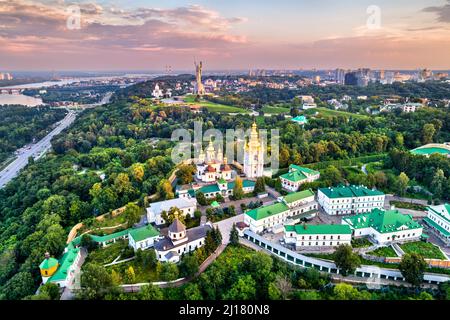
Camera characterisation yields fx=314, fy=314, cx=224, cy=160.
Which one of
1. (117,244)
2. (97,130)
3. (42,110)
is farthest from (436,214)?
(42,110)

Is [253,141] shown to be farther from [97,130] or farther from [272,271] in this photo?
[97,130]

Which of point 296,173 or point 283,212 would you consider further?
point 296,173

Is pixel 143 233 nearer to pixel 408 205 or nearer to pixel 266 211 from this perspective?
pixel 266 211

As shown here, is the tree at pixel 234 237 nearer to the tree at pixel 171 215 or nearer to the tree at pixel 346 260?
the tree at pixel 171 215

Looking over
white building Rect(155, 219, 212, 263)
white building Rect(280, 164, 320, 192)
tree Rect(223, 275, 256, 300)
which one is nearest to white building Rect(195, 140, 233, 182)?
white building Rect(280, 164, 320, 192)

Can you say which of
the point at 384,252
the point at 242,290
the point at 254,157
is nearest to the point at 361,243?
the point at 384,252

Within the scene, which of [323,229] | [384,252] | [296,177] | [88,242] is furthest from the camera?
[296,177]
